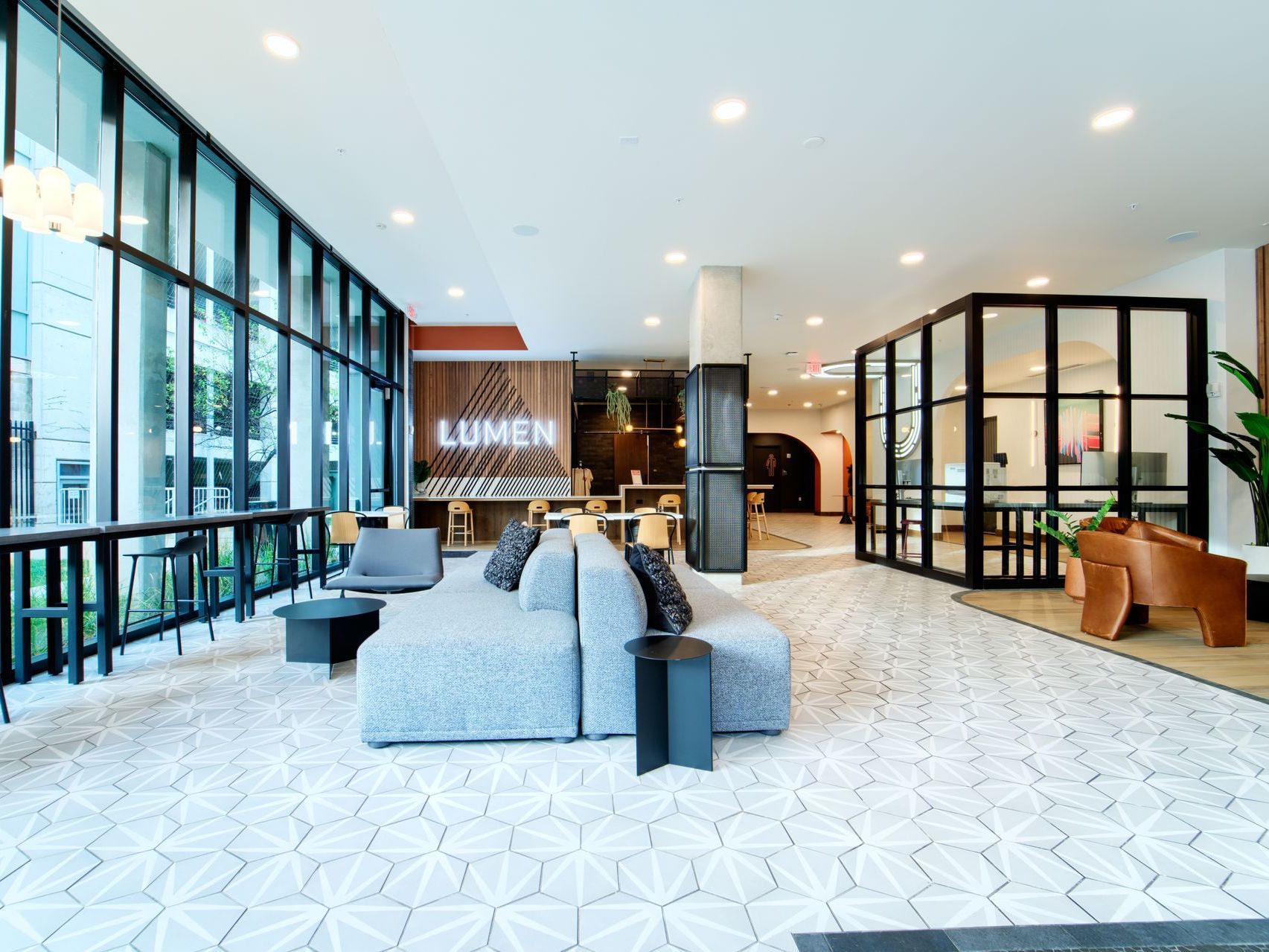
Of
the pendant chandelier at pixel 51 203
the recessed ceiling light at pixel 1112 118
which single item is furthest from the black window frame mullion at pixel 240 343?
the recessed ceiling light at pixel 1112 118

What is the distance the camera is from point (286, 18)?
3.92 metres

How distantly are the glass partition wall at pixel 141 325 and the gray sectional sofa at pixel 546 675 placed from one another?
282 cm

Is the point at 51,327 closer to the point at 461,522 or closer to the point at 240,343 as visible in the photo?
the point at 240,343

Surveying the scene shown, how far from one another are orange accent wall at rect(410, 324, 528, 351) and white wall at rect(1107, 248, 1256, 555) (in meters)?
10.2

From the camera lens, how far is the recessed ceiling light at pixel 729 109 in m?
4.20

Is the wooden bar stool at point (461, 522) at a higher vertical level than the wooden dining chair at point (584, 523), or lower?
lower

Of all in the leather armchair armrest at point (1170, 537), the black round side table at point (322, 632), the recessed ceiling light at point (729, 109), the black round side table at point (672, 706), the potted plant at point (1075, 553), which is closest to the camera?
the black round side table at point (672, 706)

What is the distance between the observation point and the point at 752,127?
4473 mm

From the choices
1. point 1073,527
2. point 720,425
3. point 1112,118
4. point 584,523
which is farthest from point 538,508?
point 1112,118

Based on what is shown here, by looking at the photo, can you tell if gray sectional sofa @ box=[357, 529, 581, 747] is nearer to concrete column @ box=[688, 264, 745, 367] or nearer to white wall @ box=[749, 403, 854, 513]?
concrete column @ box=[688, 264, 745, 367]

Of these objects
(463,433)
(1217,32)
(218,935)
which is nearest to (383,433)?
(463,433)

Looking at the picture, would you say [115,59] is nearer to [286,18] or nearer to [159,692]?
[286,18]

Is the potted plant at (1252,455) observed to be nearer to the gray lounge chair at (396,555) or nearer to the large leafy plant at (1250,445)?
the large leafy plant at (1250,445)

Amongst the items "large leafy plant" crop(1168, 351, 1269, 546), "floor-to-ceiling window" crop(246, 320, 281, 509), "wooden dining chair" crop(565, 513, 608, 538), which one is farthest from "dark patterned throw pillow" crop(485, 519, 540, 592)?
"large leafy plant" crop(1168, 351, 1269, 546)
